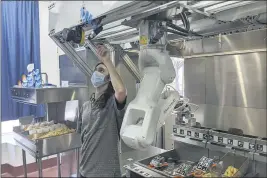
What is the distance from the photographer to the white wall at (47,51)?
3.68 meters

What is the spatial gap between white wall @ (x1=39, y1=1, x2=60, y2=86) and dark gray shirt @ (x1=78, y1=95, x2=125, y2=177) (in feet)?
7.42

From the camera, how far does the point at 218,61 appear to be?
1.72 metres

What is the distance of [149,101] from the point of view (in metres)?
1.24

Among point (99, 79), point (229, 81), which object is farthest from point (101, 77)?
point (229, 81)

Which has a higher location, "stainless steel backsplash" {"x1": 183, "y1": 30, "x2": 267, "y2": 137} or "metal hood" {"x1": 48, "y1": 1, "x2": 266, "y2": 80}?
"metal hood" {"x1": 48, "y1": 1, "x2": 266, "y2": 80}

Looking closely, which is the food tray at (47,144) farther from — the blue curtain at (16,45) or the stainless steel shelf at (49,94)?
the blue curtain at (16,45)

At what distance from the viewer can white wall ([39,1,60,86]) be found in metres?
3.68

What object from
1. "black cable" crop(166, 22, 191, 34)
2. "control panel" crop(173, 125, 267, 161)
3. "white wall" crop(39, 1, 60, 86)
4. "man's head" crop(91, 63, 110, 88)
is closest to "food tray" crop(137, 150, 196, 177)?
"control panel" crop(173, 125, 267, 161)

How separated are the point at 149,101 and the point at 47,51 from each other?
297 cm

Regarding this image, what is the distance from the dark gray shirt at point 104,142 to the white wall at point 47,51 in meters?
2.26

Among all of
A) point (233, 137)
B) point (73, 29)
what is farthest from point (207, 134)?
point (73, 29)

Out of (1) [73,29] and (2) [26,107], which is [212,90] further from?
(2) [26,107]

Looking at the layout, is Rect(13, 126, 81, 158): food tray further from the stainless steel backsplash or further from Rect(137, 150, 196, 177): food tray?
the stainless steel backsplash

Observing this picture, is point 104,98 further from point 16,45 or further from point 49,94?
point 16,45
